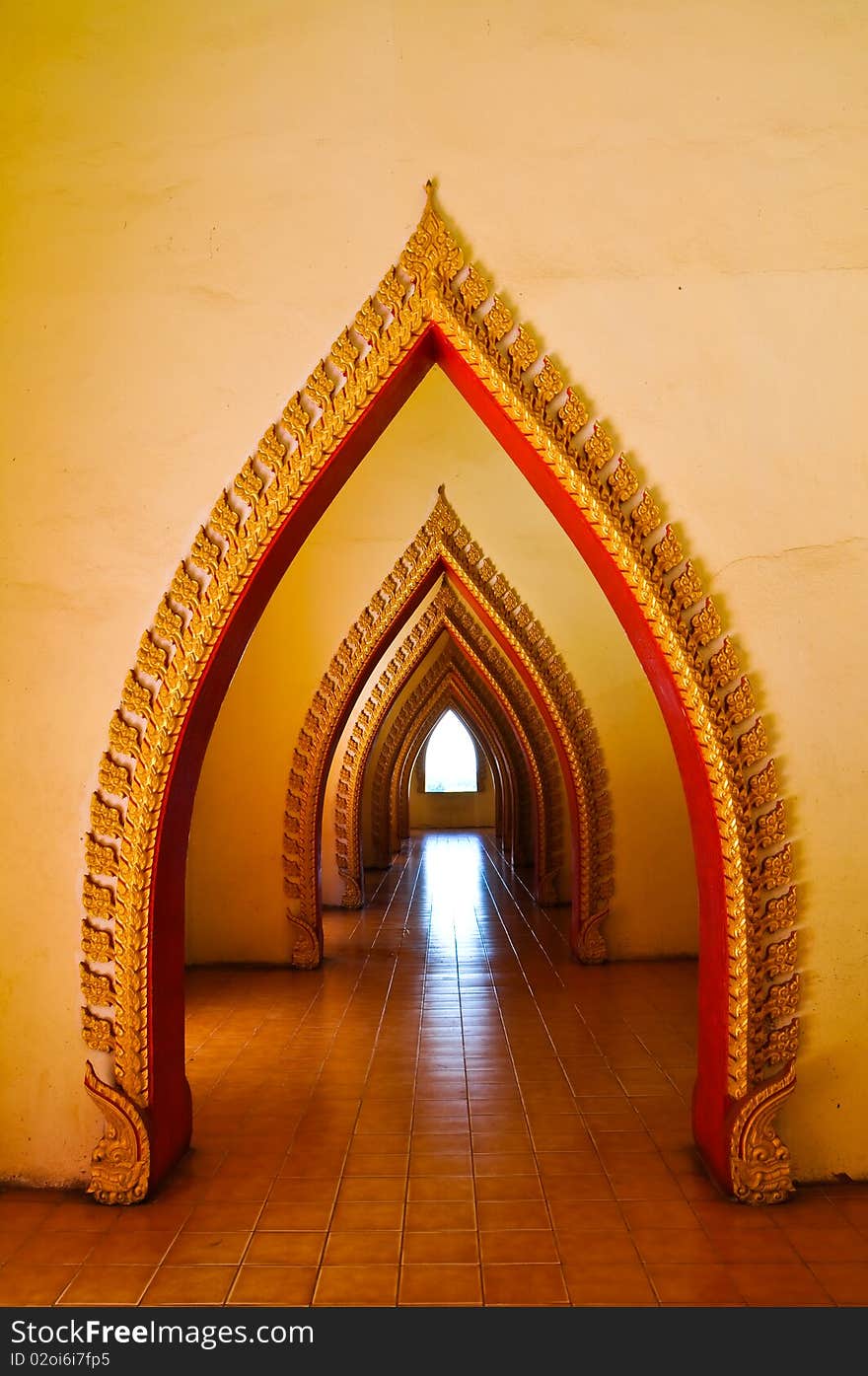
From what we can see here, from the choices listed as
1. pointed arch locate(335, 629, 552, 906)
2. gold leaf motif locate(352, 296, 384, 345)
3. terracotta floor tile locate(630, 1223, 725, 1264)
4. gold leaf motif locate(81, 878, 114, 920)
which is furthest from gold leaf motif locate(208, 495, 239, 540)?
pointed arch locate(335, 629, 552, 906)

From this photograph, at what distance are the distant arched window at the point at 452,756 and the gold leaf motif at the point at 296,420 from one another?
56.5 ft

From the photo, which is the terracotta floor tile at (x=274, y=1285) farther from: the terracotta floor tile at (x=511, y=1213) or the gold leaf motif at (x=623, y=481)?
the gold leaf motif at (x=623, y=481)

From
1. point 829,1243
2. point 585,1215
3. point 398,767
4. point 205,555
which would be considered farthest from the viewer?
point 398,767

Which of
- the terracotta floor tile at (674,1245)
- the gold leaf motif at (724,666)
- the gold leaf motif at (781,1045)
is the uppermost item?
the gold leaf motif at (724,666)

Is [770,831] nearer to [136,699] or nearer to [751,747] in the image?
[751,747]

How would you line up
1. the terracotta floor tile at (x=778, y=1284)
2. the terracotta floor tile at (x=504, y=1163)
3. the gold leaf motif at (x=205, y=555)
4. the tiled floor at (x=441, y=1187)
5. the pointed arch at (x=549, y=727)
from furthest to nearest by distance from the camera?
1. the pointed arch at (x=549, y=727)
2. the terracotta floor tile at (x=504, y=1163)
3. the gold leaf motif at (x=205, y=555)
4. the tiled floor at (x=441, y=1187)
5. the terracotta floor tile at (x=778, y=1284)

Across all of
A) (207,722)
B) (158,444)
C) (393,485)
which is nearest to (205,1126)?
(207,722)

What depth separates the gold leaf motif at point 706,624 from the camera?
3.11 m

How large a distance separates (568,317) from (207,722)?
166cm

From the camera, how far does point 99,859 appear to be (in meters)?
3.13

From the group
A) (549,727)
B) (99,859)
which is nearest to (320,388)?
(99,859)

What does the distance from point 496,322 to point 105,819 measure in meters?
1.87

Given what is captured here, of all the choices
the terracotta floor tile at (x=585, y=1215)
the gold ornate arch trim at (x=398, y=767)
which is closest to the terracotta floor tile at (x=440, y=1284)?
the terracotta floor tile at (x=585, y=1215)

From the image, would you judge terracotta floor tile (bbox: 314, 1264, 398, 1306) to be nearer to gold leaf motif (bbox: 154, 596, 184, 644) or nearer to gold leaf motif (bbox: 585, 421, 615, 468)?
gold leaf motif (bbox: 154, 596, 184, 644)
